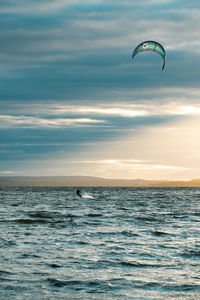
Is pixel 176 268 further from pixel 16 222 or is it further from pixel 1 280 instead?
pixel 16 222

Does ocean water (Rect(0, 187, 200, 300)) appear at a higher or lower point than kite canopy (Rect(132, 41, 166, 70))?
lower

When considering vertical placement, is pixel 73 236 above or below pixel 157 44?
below

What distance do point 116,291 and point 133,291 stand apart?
40cm

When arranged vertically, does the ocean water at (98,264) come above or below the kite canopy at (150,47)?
below

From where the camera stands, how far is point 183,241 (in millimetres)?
18500

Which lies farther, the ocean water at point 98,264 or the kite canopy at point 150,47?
the kite canopy at point 150,47

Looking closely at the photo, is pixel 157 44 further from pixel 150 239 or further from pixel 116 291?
pixel 116 291

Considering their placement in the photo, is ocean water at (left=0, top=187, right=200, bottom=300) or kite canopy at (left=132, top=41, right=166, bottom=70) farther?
kite canopy at (left=132, top=41, right=166, bottom=70)

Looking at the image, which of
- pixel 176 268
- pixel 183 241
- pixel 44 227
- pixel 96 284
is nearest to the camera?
pixel 96 284

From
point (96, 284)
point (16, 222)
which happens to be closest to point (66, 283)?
point (96, 284)

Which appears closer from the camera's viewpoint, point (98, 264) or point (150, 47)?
point (98, 264)

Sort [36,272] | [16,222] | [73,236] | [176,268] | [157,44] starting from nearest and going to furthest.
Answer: [36,272] → [176,268] → [73,236] → [16,222] → [157,44]

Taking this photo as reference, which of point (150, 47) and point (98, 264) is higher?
point (150, 47)

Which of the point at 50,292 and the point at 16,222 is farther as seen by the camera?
the point at 16,222
